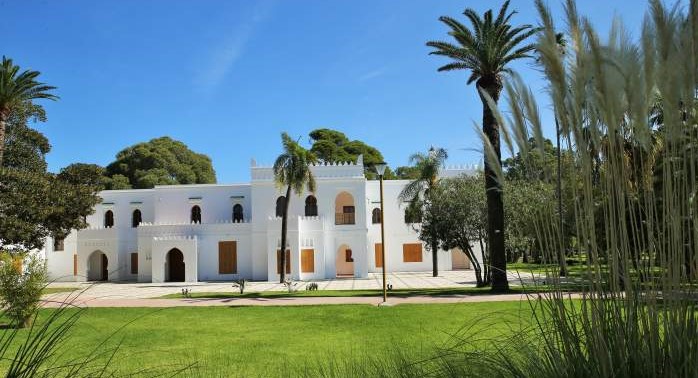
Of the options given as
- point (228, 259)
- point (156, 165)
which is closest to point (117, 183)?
point (156, 165)

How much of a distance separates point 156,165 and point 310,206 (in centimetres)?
2106

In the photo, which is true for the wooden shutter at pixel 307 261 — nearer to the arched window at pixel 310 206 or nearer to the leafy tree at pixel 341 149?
the arched window at pixel 310 206

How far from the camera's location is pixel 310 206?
1252 inches

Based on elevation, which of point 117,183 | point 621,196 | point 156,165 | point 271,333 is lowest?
point 271,333

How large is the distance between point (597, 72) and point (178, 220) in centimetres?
3301

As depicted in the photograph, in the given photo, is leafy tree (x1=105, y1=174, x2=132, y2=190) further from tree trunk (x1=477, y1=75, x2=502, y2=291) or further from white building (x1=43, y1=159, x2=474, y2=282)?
tree trunk (x1=477, y1=75, x2=502, y2=291)

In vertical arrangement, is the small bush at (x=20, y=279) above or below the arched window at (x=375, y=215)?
below

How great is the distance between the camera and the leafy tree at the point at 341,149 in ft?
149

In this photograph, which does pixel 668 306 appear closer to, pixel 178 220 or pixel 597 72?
pixel 597 72

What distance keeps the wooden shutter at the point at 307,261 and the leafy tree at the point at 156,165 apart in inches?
796

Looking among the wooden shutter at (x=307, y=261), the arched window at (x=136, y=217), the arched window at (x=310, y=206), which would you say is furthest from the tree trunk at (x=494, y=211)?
the arched window at (x=136, y=217)

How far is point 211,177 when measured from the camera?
54000mm

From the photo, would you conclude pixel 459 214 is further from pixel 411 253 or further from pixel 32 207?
pixel 32 207

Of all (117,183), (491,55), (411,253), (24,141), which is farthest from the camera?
(117,183)
